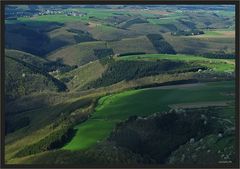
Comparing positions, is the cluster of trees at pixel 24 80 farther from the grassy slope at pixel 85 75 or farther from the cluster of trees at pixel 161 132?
the cluster of trees at pixel 161 132

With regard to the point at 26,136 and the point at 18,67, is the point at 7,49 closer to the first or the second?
the point at 18,67

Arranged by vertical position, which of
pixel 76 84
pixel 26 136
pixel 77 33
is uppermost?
pixel 77 33

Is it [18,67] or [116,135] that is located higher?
[18,67]

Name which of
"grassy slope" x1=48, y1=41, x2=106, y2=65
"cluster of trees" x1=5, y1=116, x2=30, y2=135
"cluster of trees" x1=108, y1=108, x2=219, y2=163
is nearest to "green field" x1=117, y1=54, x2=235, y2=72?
"grassy slope" x1=48, y1=41, x2=106, y2=65

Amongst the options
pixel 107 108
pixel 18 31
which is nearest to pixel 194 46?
pixel 107 108

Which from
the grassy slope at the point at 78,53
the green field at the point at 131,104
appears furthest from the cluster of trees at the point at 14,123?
the grassy slope at the point at 78,53
